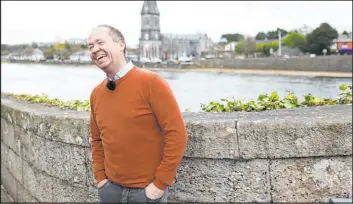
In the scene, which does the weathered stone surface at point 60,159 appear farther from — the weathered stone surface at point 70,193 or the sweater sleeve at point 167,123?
the sweater sleeve at point 167,123

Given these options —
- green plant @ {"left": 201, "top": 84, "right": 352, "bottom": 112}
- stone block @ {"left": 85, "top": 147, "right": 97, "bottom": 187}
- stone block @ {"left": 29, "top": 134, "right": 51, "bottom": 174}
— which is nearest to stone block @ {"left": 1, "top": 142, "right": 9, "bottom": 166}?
stone block @ {"left": 29, "top": 134, "right": 51, "bottom": 174}

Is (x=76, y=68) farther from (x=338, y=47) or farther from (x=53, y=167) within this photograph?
(x=338, y=47)

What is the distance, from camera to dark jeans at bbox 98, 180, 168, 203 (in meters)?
2.62

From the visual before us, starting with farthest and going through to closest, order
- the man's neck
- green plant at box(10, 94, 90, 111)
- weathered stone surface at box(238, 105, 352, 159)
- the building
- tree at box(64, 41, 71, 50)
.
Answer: the building → tree at box(64, 41, 71, 50) → green plant at box(10, 94, 90, 111) → weathered stone surface at box(238, 105, 352, 159) → the man's neck

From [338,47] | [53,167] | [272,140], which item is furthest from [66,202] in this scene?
[338,47]

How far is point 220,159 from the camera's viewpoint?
332 cm

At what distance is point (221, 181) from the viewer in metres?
3.37

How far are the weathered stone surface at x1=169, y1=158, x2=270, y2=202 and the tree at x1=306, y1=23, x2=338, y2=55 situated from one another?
5201cm

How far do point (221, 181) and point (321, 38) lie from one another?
5357 cm

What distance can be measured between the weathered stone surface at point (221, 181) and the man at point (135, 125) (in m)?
0.72

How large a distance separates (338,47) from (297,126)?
6130 cm

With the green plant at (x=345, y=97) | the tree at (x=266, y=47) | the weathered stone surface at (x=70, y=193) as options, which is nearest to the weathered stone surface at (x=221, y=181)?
the weathered stone surface at (x=70, y=193)

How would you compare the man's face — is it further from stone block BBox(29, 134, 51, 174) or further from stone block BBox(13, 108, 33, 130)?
stone block BBox(13, 108, 33, 130)

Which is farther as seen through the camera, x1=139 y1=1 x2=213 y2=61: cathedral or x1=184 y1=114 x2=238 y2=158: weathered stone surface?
x1=139 y1=1 x2=213 y2=61: cathedral
